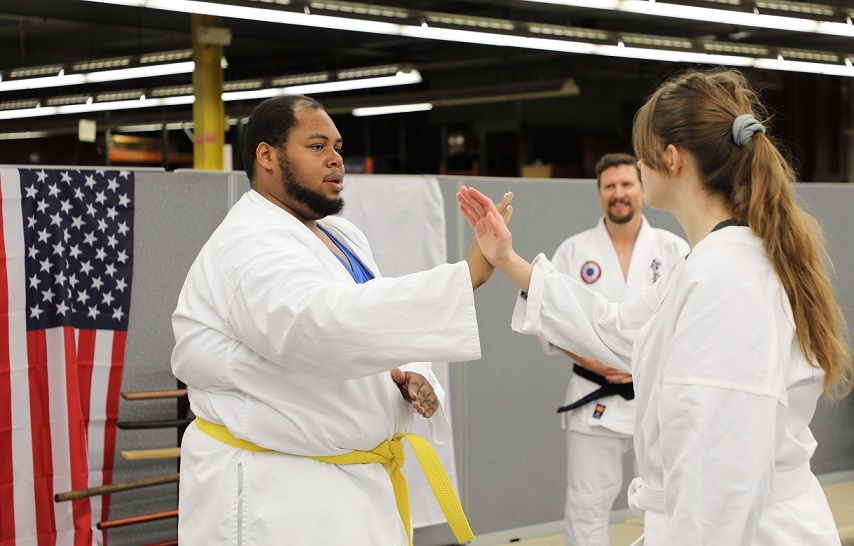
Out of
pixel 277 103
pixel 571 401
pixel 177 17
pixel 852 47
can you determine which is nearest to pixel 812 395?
pixel 277 103

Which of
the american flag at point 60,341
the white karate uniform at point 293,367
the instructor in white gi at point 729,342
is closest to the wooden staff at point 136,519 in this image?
the american flag at point 60,341

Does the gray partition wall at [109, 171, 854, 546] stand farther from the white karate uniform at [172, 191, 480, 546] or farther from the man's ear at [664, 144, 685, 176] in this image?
the man's ear at [664, 144, 685, 176]

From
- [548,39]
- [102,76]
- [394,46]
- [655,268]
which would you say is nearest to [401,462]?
[655,268]

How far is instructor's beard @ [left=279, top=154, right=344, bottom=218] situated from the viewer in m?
1.95

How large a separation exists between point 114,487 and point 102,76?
541 cm

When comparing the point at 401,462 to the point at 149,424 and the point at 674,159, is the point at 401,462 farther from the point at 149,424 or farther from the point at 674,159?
the point at 149,424

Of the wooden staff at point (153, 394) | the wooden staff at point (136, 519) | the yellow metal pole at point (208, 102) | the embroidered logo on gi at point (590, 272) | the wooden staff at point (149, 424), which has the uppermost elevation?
the yellow metal pole at point (208, 102)

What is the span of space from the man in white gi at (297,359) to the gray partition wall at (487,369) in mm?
1480

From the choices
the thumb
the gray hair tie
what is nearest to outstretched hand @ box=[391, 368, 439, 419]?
the thumb

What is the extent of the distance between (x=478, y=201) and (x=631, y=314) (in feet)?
1.30

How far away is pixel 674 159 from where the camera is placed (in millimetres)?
1488

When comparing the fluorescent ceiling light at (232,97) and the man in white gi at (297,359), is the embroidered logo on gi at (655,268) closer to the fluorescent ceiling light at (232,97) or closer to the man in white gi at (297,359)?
the man in white gi at (297,359)

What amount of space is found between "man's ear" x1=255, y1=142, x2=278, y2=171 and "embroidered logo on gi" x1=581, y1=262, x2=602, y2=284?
181 cm

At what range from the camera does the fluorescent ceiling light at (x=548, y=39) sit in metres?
5.86
